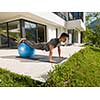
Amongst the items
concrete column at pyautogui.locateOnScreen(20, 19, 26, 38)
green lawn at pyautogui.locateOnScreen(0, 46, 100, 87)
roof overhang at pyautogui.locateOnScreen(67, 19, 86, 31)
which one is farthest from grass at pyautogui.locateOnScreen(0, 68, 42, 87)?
roof overhang at pyautogui.locateOnScreen(67, 19, 86, 31)

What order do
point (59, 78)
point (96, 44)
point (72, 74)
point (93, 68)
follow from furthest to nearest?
point (96, 44)
point (93, 68)
point (72, 74)
point (59, 78)

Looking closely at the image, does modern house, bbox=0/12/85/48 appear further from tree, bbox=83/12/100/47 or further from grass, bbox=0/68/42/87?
grass, bbox=0/68/42/87

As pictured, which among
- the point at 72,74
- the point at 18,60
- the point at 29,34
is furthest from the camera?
the point at 29,34

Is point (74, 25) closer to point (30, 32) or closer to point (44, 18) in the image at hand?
point (44, 18)

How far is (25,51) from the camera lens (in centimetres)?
604

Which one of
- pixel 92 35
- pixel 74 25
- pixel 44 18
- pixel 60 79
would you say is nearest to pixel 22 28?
pixel 44 18

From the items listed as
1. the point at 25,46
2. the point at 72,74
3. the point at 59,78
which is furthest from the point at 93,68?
the point at 25,46

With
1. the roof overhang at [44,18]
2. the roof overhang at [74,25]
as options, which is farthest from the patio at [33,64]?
the roof overhang at [74,25]

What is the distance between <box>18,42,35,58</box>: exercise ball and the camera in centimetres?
595

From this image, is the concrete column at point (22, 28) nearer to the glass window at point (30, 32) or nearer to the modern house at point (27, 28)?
the modern house at point (27, 28)
